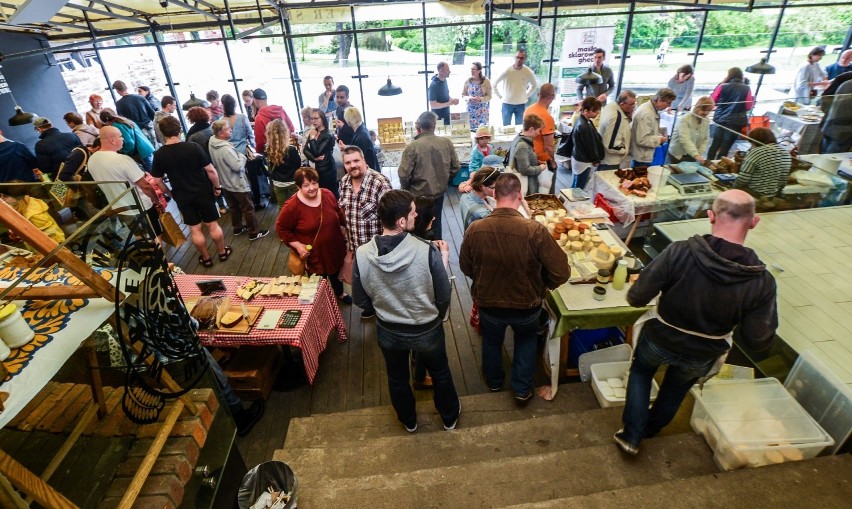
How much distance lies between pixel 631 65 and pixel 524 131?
578cm

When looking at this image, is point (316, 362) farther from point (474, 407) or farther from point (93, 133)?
point (93, 133)

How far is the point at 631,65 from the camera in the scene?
338 inches

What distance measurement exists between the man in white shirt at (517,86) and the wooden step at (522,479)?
5.98 meters

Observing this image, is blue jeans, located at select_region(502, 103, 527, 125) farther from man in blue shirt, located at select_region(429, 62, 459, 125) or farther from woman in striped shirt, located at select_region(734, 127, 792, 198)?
woman in striped shirt, located at select_region(734, 127, 792, 198)

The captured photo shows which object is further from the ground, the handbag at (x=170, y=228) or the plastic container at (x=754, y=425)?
the handbag at (x=170, y=228)

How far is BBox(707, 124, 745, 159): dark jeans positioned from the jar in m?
5.37

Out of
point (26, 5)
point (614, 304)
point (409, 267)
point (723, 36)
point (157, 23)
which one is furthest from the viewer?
point (723, 36)

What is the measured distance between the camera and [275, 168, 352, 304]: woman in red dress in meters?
3.53

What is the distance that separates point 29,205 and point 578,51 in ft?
27.6

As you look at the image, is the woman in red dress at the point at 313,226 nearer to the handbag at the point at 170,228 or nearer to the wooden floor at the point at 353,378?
the wooden floor at the point at 353,378

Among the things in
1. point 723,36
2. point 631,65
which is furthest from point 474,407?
point 723,36

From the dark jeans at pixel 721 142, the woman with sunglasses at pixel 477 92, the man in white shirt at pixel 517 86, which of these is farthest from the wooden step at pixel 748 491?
the woman with sunglasses at pixel 477 92

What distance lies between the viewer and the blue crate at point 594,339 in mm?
3234

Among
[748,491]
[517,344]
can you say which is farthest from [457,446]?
[748,491]
